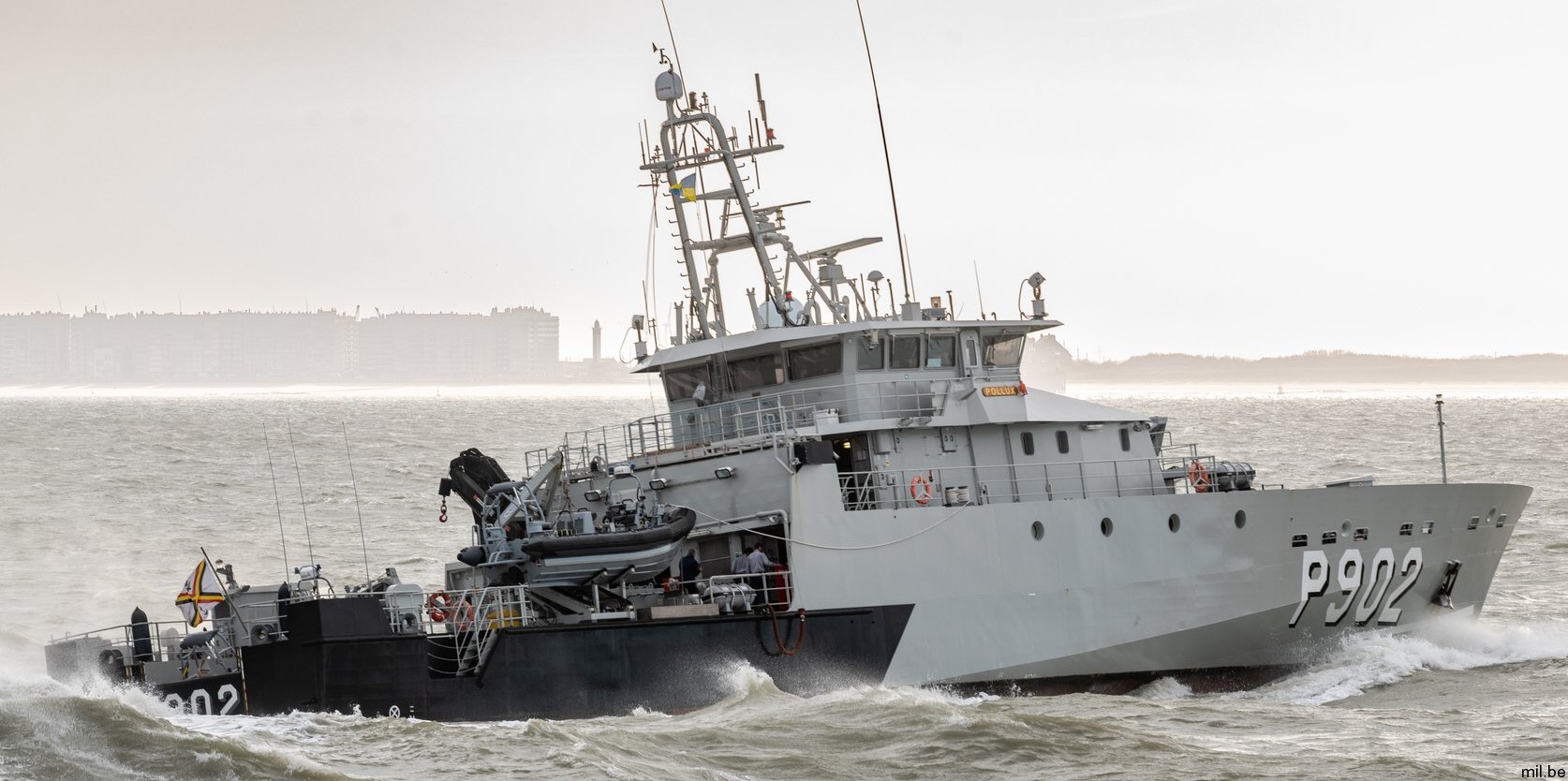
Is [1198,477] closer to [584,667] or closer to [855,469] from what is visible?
[855,469]

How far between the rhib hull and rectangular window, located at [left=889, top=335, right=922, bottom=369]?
83.9 inches

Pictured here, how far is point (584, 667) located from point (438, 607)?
1.80 meters

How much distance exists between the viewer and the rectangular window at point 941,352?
19.8 metres

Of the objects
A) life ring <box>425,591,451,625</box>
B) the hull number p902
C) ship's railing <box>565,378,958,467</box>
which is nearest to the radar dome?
ship's railing <box>565,378,958,467</box>

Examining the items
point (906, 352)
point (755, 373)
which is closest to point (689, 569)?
point (755, 373)

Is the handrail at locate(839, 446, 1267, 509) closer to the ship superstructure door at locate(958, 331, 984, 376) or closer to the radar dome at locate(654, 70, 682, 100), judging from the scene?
the ship superstructure door at locate(958, 331, 984, 376)

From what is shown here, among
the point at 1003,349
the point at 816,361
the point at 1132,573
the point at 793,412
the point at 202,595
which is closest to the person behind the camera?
the point at 202,595

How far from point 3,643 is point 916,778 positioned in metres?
16.3

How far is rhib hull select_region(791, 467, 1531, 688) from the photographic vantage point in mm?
17781

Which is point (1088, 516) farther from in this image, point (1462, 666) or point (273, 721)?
point (273, 721)

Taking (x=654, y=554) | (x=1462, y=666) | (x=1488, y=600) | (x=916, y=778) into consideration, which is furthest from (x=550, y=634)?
(x=1488, y=600)

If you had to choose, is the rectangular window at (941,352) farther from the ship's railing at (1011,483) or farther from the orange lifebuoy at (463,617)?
the orange lifebuoy at (463,617)

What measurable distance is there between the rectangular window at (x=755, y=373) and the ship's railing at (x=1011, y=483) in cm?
159

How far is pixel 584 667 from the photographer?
1622 centimetres
